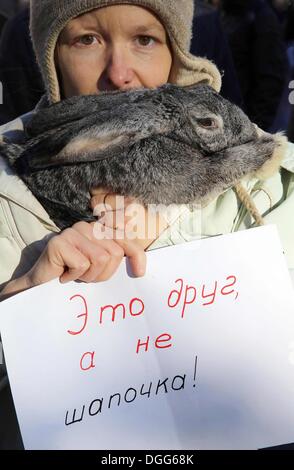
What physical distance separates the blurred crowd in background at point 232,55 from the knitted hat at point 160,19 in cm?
152

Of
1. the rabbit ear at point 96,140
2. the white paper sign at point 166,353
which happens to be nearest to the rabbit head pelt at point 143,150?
the rabbit ear at point 96,140

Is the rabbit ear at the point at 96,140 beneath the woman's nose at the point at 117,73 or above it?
beneath

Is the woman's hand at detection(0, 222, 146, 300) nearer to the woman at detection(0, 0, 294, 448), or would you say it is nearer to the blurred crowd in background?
the woman at detection(0, 0, 294, 448)

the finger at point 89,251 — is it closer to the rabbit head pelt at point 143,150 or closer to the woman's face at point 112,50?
the rabbit head pelt at point 143,150

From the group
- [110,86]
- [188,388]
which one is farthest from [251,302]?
[110,86]

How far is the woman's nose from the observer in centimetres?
126

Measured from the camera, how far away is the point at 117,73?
1264 mm

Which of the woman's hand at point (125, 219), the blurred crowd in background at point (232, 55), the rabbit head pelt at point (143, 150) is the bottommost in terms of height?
the blurred crowd in background at point (232, 55)

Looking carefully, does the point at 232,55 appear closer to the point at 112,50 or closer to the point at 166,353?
the point at 112,50

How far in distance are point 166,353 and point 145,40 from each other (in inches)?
23.7

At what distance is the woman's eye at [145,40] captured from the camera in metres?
1.32

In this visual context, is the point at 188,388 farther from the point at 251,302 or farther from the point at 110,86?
the point at 110,86

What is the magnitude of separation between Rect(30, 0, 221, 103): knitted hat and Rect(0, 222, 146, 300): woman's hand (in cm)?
38
